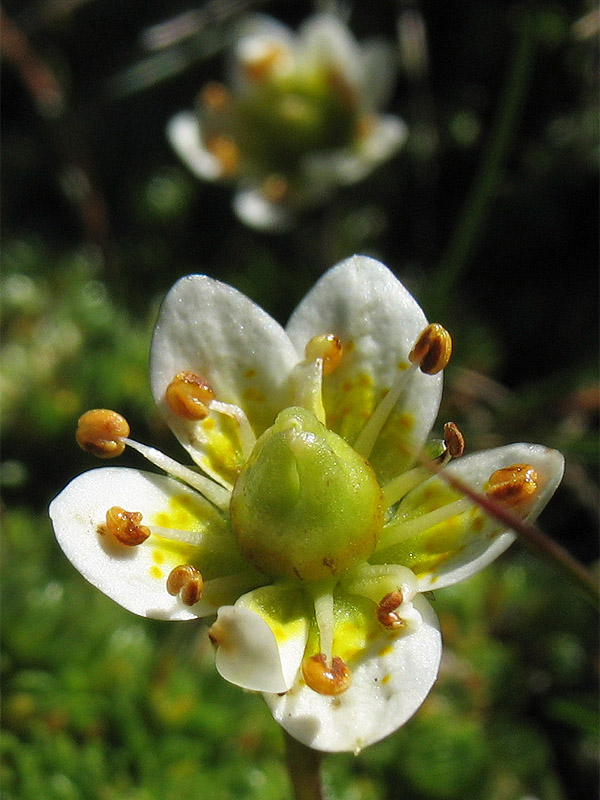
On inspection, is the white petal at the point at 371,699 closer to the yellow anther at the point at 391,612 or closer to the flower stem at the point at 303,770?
the yellow anther at the point at 391,612

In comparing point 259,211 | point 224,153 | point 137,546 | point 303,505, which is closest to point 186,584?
point 137,546

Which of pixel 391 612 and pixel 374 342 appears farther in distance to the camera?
pixel 374 342

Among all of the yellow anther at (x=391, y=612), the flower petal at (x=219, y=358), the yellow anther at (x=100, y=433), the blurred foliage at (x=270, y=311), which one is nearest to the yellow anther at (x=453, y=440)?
the yellow anther at (x=391, y=612)

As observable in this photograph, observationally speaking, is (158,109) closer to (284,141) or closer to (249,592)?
(284,141)

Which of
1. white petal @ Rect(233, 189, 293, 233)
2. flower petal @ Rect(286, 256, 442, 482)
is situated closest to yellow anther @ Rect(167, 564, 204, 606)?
flower petal @ Rect(286, 256, 442, 482)

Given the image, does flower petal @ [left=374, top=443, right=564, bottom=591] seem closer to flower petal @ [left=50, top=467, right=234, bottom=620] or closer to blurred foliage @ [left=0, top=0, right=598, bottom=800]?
flower petal @ [left=50, top=467, right=234, bottom=620]

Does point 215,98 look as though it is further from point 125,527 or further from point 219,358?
point 125,527
